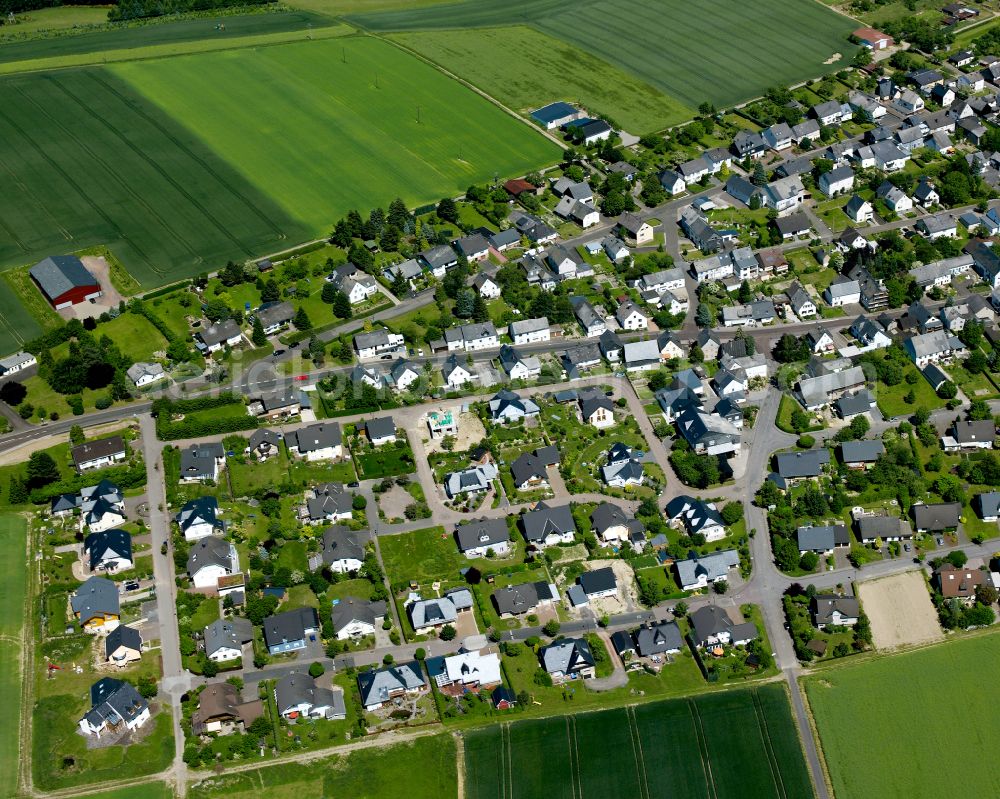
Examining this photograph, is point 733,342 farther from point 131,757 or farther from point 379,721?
point 131,757

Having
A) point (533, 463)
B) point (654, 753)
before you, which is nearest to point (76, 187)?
point (533, 463)

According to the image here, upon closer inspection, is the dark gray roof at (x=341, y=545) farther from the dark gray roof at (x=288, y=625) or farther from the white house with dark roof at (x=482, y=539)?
the white house with dark roof at (x=482, y=539)

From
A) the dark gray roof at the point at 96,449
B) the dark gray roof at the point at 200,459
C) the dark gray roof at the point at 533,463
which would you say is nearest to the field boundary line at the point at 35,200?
the dark gray roof at the point at 96,449

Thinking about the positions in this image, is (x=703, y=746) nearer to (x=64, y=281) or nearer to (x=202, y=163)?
(x=64, y=281)

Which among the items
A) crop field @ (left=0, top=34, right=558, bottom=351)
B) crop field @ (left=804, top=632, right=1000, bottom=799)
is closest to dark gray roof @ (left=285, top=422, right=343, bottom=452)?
crop field @ (left=0, top=34, right=558, bottom=351)

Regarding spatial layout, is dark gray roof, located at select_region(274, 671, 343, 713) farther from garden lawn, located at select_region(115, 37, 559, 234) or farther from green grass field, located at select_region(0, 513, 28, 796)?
garden lawn, located at select_region(115, 37, 559, 234)
